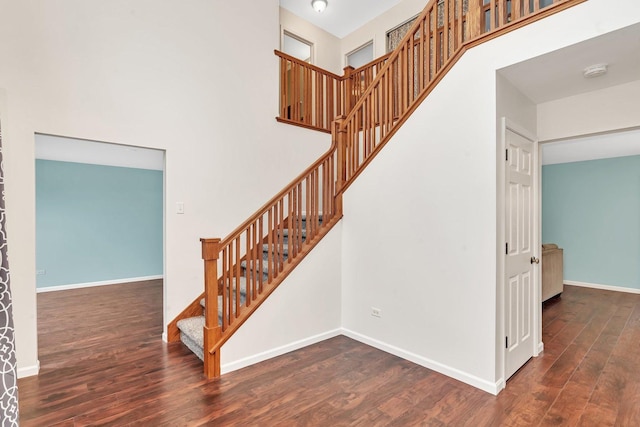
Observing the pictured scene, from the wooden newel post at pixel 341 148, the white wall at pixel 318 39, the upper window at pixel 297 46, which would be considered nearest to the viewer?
the wooden newel post at pixel 341 148

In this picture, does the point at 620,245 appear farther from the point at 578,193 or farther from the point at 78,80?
the point at 78,80

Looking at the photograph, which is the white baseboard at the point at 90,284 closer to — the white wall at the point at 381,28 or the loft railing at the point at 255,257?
the loft railing at the point at 255,257

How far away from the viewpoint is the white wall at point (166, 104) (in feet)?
8.77

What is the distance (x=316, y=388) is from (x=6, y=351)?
195 centimetres

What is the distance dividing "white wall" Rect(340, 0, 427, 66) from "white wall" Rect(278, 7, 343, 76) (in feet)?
0.58

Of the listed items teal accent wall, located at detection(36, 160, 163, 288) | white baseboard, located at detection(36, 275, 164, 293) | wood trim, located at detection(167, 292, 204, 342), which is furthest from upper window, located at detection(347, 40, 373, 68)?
white baseboard, located at detection(36, 275, 164, 293)

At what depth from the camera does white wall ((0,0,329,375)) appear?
2674mm

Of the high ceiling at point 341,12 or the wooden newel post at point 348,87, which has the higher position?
the high ceiling at point 341,12

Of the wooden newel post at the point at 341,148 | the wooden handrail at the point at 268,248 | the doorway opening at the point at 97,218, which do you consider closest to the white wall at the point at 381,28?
the wooden newel post at the point at 341,148

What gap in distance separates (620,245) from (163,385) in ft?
25.3

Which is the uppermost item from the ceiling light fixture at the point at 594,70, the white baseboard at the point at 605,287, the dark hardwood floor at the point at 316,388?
the ceiling light fixture at the point at 594,70

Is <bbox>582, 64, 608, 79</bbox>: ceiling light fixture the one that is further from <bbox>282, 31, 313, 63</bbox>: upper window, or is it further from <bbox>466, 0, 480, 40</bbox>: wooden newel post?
<bbox>282, 31, 313, 63</bbox>: upper window

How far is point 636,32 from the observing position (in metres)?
1.94

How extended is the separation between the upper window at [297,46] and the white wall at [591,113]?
13.4ft
